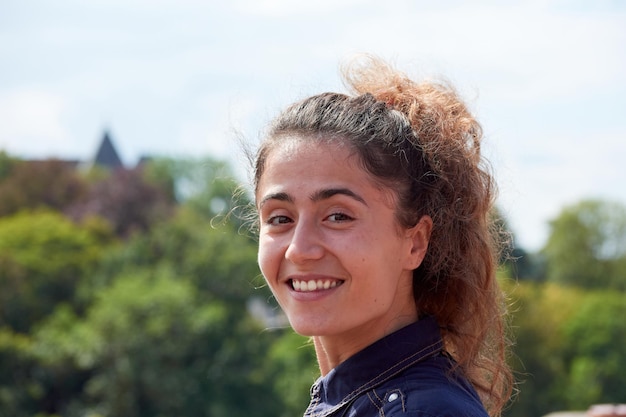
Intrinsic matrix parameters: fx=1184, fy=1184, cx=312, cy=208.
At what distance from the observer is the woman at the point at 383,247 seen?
8.21ft

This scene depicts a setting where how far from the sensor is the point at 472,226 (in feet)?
9.09

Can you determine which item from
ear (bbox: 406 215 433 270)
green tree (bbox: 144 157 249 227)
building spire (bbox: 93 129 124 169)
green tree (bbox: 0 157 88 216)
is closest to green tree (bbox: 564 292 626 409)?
green tree (bbox: 144 157 249 227)

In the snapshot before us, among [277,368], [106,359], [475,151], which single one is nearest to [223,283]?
[277,368]

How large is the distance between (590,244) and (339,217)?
5643cm

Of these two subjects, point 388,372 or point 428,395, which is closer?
point 428,395

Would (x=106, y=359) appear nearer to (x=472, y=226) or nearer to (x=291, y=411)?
(x=291, y=411)

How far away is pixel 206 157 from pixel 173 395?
1138 inches

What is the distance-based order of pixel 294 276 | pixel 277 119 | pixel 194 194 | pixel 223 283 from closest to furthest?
1. pixel 294 276
2. pixel 277 119
3. pixel 223 283
4. pixel 194 194

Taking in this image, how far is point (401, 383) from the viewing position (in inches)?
94.5

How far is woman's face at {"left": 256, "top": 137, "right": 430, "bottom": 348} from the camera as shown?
2.50 m

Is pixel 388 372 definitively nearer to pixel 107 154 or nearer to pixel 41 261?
pixel 41 261

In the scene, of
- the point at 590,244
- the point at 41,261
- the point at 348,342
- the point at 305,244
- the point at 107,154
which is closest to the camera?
the point at 305,244

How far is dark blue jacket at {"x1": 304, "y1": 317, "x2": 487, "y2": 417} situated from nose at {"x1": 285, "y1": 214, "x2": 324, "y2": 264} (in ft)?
0.79

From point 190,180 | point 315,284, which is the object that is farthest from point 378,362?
point 190,180
